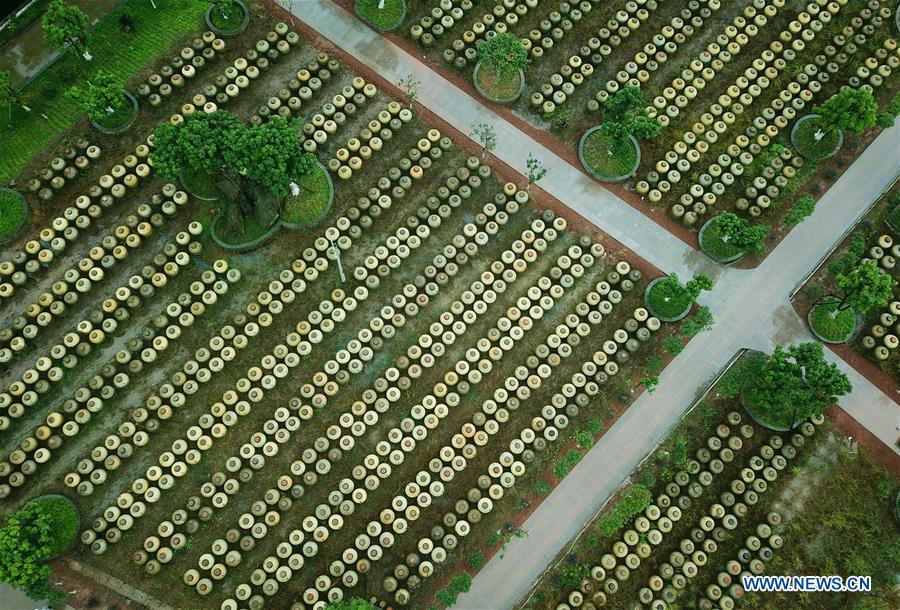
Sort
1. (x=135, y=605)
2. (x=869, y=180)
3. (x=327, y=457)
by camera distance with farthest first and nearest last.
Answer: (x=869, y=180) < (x=327, y=457) < (x=135, y=605)

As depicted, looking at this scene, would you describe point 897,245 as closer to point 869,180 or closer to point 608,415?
point 869,180

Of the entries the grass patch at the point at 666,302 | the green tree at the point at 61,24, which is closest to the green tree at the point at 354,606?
the grass patch at the point at 666,302

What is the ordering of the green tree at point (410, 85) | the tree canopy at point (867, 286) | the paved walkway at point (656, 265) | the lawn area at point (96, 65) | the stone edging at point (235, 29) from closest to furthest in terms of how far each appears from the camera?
the tree canopy at point (867, 286) → the paved walkway at point (656, 265) → the lawn area at point (96, 65) → the green tree at point (410, 85) → the stone edging at point (235, 29)

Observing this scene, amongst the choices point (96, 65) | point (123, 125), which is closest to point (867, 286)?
point (123, 125)

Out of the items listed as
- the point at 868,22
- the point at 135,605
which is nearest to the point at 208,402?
the point at 135,605

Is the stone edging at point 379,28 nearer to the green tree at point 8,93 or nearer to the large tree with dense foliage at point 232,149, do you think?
the large tree with dense foliage at point 232,149

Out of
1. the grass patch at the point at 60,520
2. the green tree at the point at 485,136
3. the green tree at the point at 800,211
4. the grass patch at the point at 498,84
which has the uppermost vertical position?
the green tree at the point at 800,211

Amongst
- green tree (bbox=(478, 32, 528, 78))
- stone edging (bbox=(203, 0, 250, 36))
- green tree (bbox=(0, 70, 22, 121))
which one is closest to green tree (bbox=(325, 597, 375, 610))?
green tree (bbox=(478, 32, 528, 78))
